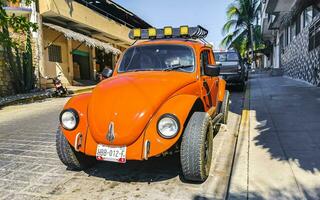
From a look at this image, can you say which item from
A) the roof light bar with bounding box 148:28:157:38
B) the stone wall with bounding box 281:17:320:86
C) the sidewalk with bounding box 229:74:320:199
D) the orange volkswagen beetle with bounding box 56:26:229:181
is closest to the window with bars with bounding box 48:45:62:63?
the stone wall with bounding box 281:17:320:86

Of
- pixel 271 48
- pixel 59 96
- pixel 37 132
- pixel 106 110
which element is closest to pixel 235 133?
pixel 106 110

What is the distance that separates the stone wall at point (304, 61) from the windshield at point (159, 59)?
10036 millimetres

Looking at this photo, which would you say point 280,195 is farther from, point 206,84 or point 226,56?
point 226,56

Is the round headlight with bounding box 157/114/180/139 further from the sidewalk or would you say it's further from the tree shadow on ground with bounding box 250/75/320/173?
the tree shadow on ground with bounding box 250/75/320/173

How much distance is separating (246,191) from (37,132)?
519 centimetres

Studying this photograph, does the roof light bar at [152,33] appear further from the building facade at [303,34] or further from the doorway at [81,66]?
the doorway at [81,66]

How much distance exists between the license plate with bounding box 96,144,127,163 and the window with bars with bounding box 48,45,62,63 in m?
17.4

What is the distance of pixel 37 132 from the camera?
7.33m

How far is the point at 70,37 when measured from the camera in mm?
18078

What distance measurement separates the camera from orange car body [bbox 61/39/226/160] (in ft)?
12.1

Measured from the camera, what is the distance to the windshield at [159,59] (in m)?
5.07

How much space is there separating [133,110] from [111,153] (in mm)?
557

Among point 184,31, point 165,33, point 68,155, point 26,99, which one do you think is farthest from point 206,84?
point 26,99

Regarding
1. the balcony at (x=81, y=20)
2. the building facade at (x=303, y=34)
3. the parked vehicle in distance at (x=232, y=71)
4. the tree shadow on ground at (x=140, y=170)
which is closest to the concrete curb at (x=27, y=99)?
the balcony at (x=81, y=20)
